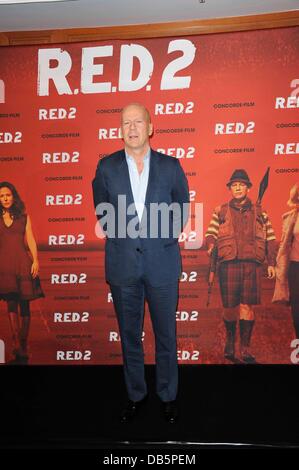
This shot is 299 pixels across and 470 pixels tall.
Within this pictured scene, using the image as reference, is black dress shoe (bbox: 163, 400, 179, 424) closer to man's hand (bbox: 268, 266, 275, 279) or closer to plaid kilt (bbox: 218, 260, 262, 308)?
plaid kilt (bbox: 218, 260, 262, 308)

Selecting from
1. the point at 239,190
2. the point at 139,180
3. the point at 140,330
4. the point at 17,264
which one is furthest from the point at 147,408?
the point at 239,190

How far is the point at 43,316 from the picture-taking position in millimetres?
3219

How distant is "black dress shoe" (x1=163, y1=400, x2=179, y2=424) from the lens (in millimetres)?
2326

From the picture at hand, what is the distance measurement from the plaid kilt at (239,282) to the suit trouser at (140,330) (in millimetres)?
837

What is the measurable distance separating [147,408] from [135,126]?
169 cm

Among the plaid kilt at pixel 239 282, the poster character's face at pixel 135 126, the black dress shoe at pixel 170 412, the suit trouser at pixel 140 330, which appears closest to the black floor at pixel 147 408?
the black dress shoe at pixel 170 412

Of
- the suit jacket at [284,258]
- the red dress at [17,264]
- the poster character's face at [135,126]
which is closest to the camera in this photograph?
the poster character's face at [135,126]

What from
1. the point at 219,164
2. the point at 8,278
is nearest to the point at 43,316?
the point at 8,278

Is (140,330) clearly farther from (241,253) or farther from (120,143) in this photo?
(120,143)

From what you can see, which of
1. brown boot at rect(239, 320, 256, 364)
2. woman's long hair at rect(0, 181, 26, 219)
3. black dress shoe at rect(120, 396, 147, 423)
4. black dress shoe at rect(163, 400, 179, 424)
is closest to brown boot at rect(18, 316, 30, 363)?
woman's long hair at rect(0, 181, 26, 219)

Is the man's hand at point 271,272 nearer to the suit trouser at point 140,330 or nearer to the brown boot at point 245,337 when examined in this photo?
the brown boot at point 245,337

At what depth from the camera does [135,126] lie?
2.33 metres

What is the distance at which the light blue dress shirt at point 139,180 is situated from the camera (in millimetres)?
2391

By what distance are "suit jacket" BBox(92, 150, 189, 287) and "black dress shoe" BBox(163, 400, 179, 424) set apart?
2.37ft
